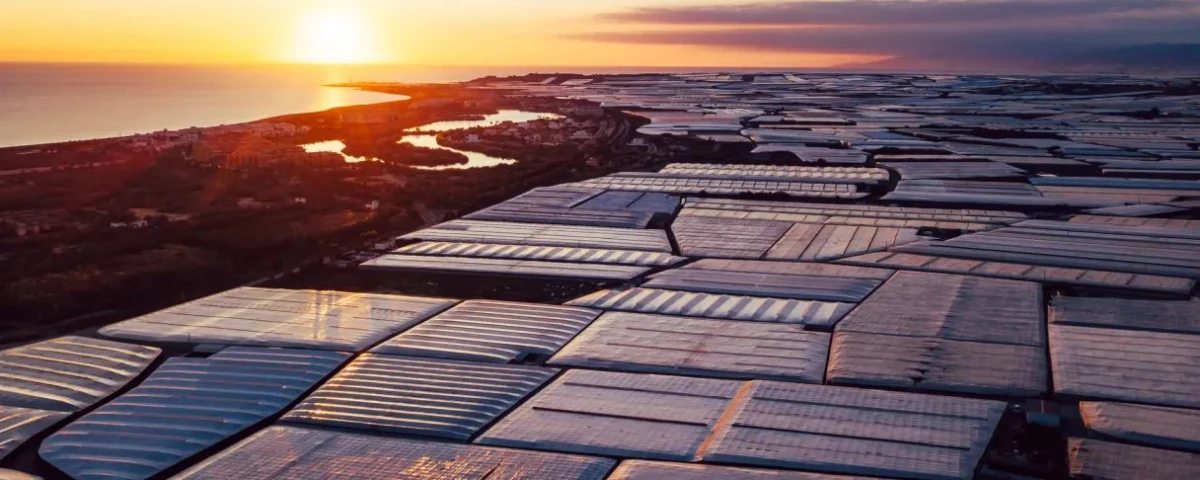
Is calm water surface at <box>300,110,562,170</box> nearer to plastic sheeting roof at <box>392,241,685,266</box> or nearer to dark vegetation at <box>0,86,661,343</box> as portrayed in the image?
dark vegetation at <box>0,86,661,343</box>

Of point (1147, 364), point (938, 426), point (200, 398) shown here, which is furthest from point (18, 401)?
point (1147, 364)

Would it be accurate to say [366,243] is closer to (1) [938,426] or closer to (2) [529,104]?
(1) [938,426]

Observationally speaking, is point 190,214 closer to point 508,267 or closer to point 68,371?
point 508,267

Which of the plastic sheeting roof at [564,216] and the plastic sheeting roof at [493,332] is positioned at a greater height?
the plastic sheeting roof at [564,216]

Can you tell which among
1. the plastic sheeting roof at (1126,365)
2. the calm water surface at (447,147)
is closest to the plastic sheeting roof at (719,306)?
the plastic sheeting roof at (1126,365)

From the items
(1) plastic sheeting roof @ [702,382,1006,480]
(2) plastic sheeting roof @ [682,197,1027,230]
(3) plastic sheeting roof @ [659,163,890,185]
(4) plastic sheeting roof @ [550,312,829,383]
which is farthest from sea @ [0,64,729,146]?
(1) plastic sheeting roof @ [702,382,1006,480]

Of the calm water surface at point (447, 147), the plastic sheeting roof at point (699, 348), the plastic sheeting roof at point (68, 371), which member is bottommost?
the plastic sheeting roof at point (699, 348)

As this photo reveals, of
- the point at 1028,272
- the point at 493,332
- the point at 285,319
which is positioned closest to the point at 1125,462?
the point at 493,332

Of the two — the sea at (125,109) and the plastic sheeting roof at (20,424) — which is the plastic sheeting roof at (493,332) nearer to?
the plastic sheeting roof at (20,424)
